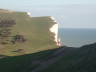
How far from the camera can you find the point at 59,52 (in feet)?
169

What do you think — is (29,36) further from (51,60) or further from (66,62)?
(66,62)

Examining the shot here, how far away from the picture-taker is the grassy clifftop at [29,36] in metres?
86.6

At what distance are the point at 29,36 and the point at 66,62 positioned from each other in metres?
65.8

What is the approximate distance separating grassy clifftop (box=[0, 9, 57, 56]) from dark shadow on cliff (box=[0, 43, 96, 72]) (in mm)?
23203

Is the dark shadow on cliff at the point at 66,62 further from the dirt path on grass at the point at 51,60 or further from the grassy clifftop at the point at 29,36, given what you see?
the grassy clifftop at the point at 29,36

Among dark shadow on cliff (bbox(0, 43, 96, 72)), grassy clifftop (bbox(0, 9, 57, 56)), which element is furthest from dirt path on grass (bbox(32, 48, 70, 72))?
grassy clifftop (bbox(0, 9, 57, 56))

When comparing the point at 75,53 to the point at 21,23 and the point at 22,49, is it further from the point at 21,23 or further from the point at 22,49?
the point at 21,23

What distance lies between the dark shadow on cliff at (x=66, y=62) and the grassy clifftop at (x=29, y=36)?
76.1ft

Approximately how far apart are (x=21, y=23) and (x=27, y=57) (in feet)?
234

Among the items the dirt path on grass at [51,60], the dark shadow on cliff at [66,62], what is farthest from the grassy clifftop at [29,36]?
the dirt path on grass at [51,60]

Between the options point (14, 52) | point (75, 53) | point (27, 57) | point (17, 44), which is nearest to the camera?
point (75, 53)

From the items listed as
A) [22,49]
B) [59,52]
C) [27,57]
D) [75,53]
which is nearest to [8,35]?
[22,49]

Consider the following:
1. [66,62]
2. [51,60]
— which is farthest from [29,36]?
[66,62]

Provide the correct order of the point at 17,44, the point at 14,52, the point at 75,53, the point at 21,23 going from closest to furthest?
the point at 75,53 → the point at 14,52 → the point at 17,44 → the point at 21,23
